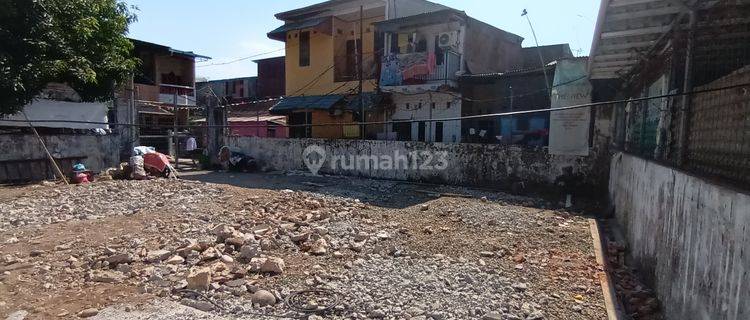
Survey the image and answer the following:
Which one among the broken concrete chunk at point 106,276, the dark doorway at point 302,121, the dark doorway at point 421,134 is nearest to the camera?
the broken concrete chunk at point 106,276

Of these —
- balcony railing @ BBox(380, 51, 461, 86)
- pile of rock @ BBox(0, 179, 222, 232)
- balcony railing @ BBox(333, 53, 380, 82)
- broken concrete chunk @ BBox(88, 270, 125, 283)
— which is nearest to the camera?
broken concrete chunk @ BBox(88, 270, 125, 283)

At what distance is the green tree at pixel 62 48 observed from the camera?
10.9 meters

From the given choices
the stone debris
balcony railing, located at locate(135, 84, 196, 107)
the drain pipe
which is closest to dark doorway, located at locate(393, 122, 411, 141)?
balcony railing, located at locate(135, 84, 196, 107)

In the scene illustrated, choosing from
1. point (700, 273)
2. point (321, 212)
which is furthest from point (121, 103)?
point (700, 273)

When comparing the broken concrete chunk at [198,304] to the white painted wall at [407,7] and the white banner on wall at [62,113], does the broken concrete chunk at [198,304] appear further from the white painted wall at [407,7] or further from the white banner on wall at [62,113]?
the white painted wall at [407,7]

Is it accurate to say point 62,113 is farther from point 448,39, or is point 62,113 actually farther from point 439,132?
point 448,39

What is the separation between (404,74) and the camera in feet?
51.8

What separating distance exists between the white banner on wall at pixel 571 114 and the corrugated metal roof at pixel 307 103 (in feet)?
31.5

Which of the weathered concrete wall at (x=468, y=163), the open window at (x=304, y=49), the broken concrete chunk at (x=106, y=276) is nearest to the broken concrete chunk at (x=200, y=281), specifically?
the broken concrete chunk at (x=106, y=276)

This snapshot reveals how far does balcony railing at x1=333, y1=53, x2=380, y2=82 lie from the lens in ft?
60.2

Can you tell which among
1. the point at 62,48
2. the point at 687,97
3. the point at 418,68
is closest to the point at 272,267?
the point at 687,97

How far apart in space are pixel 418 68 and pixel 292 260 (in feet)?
37.2

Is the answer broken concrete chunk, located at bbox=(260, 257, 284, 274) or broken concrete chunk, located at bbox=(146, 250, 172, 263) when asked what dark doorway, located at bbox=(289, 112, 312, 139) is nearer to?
broken concrete chunk, located at bbox=(146, 250, 172, 263)

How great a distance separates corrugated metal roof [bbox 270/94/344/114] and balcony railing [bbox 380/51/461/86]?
273cm
